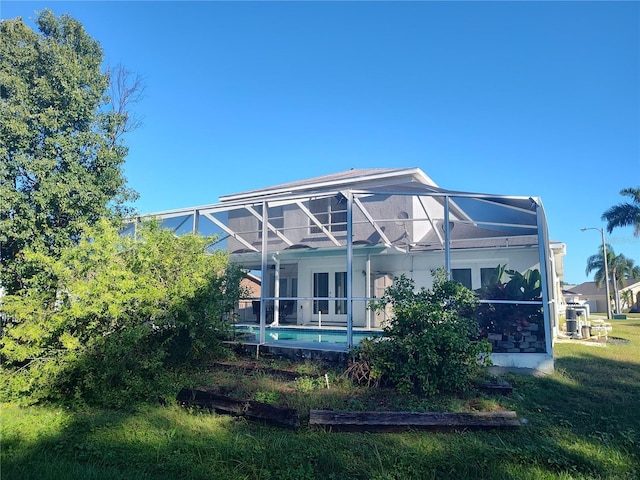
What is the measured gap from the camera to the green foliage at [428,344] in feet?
20.5

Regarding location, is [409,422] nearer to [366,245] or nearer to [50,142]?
[50,142]

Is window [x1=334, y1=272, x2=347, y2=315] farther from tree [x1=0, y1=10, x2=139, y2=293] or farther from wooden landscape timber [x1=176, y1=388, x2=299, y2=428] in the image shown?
wooden landscape timber [x1=176, y1=388, x2=299, y2=428]

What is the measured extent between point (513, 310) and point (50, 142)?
1015 centimetres

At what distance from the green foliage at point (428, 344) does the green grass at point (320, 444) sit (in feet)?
1.08

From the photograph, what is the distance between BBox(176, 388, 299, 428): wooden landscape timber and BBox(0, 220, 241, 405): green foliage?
27.9 inches

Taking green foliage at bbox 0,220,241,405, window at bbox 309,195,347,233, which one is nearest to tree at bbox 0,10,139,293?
green foliage at bbox 0,220,241,405

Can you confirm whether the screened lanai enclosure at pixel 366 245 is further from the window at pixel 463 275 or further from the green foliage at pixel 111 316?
the green foliage at pixel 111 316

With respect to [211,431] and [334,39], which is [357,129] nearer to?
[334,39]

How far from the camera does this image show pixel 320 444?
4.59m

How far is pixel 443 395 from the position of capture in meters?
6.23

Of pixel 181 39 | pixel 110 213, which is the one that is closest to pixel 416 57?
pixel 181 39

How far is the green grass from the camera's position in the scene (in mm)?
3959

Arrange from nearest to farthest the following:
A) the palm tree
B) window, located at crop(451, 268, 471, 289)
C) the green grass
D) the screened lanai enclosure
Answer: the green grass → the screened lanai enclosure → window, located at crop(451, 268, 471, 289) → the palm tree

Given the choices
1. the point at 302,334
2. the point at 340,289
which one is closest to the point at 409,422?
the point at 302,334
